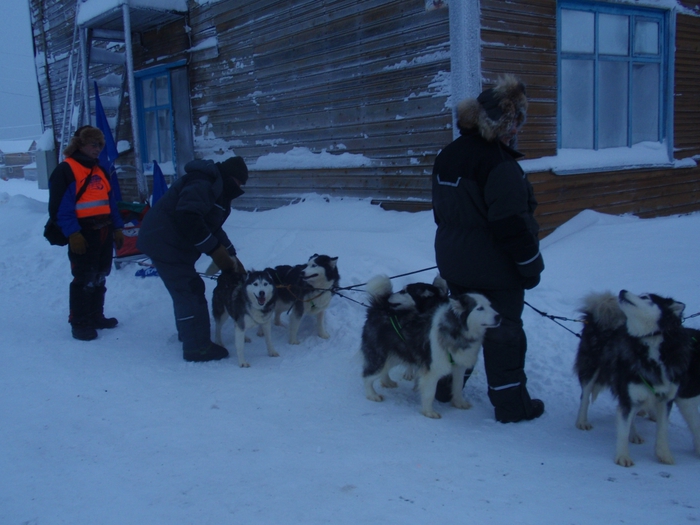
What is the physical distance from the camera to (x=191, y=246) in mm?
5324

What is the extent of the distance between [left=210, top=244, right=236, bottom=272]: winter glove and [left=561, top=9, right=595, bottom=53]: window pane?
5296 millimetres

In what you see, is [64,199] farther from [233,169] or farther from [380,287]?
[380,287]

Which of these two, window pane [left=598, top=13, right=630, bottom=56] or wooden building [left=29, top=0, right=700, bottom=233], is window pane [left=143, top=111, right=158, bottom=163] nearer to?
wooden building [left=29, top=0, right=700, bottom=233]

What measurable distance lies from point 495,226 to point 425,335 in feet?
3.15

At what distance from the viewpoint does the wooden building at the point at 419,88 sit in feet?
23.2

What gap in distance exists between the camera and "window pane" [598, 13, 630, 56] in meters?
8.00

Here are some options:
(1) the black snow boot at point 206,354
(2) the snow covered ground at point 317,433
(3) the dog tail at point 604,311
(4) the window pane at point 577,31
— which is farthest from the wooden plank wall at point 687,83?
(1) the black snow boot at point 206,354

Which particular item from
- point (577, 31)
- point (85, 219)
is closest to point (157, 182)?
point (85, 219)

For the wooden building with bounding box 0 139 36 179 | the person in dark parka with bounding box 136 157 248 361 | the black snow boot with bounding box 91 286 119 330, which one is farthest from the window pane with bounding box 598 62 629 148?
the wooden building with bounding box 0 139 36 179

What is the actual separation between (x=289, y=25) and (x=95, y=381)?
252 inches

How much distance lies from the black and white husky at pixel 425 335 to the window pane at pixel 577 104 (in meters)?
4.72

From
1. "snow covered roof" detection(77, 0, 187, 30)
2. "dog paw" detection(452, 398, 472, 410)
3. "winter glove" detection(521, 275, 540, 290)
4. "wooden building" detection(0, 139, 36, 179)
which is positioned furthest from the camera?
"wooden building" detection(0, 139, 36, 179)

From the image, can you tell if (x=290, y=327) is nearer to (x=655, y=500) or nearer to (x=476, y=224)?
(x=476, y=224)

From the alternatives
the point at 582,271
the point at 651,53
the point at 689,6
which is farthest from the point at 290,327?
the point at 689,6
